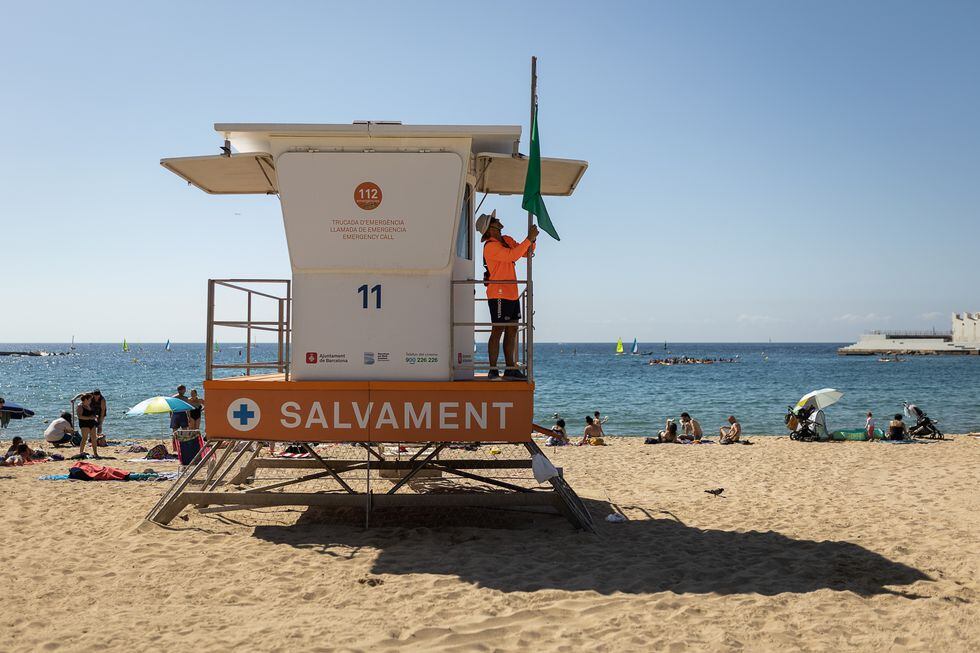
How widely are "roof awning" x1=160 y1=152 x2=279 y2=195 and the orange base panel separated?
2714 mm

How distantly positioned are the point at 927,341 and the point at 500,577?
139 meters

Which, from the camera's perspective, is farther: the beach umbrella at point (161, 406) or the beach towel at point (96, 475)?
the beach umbrella at point (161, 406)

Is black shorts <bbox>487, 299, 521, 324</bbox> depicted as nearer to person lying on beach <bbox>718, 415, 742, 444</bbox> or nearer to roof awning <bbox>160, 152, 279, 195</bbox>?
roof awning <bbox>160, 152, 279, 195</bbox>

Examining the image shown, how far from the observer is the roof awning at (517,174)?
9.52m

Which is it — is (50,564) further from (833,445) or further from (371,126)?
(833,445)

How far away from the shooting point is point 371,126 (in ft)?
27.8

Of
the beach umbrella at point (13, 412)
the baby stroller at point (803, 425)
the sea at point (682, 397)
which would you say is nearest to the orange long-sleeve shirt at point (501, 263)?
the baby stroller at point (803, 425)

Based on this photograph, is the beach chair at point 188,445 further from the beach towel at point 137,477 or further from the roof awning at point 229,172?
the roof awning at point 229,172

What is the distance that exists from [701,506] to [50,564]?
885 cm

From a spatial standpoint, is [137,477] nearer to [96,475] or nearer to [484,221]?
[96,475]

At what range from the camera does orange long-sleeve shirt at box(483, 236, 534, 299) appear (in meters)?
9.27

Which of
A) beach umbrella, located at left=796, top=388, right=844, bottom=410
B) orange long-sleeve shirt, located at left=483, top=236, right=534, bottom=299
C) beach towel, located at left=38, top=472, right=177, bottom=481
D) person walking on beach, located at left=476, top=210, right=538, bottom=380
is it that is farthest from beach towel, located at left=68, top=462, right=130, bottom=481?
beach umbrella, located at left=796, top=388, right=844, bottom=410

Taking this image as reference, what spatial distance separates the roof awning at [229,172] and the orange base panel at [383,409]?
2.71m

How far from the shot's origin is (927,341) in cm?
12344
